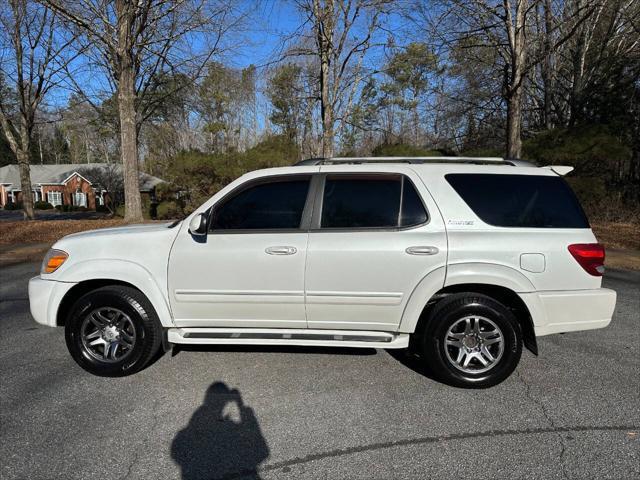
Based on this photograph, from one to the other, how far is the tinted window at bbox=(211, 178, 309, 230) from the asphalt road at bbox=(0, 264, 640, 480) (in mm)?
1321

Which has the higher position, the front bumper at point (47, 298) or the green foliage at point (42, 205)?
the front bumper at point (47, 298)

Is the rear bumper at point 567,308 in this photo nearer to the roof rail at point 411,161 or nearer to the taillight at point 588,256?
the taillight at point 588,256

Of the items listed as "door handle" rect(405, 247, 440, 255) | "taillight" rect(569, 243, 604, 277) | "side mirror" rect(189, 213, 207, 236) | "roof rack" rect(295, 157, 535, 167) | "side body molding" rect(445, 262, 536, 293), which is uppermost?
"roof rack" rect(295, 157, 535, 167)

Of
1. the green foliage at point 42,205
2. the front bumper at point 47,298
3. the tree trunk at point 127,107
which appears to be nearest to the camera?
the front bumper at point 47,298

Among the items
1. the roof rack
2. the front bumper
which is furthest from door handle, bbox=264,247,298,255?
the front bumper

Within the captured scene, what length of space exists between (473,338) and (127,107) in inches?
580

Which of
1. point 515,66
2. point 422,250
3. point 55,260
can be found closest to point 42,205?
point 515,66

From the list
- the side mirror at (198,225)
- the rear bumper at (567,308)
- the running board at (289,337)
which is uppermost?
the side mirror at (198,225)

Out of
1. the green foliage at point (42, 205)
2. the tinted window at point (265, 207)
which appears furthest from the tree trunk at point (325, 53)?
the green foliage at point (42, 205)

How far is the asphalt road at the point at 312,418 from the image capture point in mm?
2533

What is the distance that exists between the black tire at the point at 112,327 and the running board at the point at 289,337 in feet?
0.66

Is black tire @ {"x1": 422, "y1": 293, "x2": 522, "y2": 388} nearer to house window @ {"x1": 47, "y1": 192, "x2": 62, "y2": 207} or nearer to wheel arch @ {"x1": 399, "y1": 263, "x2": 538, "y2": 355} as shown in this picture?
wheel arch @ {"x1": 399, "y1": 263, "x2": 538, "y2": 355}

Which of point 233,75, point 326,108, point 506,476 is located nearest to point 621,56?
point 326,108

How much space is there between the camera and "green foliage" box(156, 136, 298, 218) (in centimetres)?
1666
